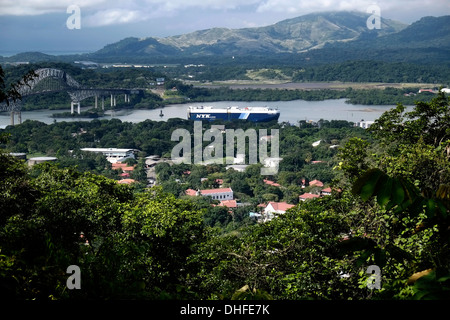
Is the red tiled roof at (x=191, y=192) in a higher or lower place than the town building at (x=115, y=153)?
lower

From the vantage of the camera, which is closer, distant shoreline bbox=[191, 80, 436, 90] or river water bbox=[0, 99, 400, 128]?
river water bbox=[0, 99, 400, 128]

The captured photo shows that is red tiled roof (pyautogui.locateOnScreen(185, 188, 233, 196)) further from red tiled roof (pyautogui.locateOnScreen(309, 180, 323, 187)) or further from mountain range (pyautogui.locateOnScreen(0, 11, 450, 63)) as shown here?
mountain range (pyautogui.locateOnScreen(0, 11, 450, 63))

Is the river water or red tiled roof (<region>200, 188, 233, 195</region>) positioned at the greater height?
the river water

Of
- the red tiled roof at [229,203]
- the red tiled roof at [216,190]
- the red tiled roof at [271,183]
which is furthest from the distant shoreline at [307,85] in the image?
the red tiled roof at [229,203]

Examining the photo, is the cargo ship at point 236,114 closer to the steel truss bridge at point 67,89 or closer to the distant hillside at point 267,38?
the steel truss bridge at point 67,89

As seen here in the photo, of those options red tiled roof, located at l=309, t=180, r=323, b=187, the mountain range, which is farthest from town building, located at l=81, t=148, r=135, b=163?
the mountain range
